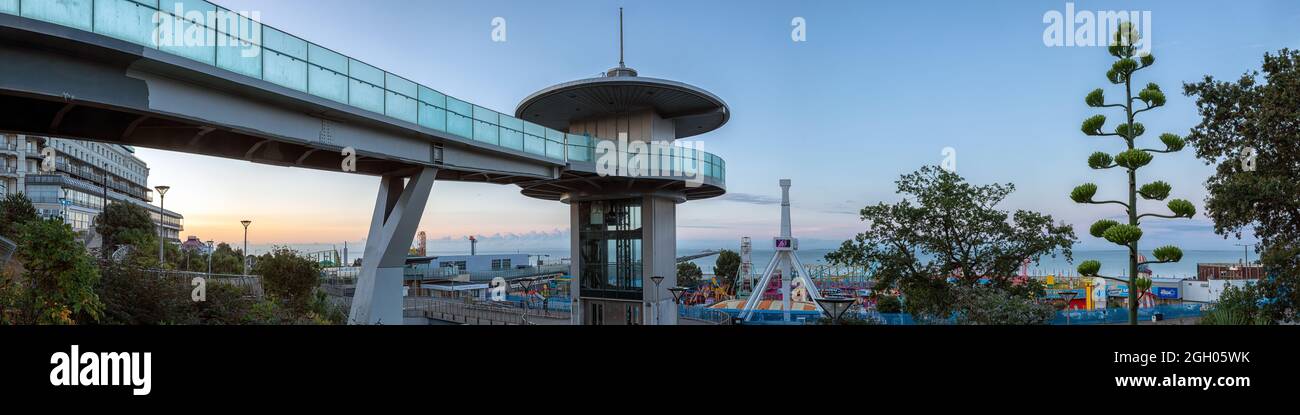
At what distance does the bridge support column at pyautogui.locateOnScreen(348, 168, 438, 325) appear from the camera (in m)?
17.8

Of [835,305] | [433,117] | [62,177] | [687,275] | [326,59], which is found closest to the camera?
[326,59]

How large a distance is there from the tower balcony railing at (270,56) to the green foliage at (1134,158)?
55.9 ft

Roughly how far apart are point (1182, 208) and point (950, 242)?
771 centimetres

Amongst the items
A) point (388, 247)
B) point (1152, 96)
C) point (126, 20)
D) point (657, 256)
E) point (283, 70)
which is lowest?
point (657, 256)

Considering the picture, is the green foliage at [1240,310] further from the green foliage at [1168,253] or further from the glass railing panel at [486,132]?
the glass railing panel at [486,132]

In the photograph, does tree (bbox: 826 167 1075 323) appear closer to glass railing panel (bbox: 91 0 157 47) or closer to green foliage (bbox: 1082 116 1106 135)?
green foliage (bbox: 1082 116 1106 135)

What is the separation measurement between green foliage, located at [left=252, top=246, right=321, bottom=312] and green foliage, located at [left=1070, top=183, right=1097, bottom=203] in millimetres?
27158

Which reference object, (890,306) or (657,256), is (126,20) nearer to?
(657,256)

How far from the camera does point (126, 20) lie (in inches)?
404

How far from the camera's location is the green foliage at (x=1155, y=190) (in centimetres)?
919

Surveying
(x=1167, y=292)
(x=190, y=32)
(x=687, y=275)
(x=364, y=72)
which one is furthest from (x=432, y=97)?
(x=1167, y=292)

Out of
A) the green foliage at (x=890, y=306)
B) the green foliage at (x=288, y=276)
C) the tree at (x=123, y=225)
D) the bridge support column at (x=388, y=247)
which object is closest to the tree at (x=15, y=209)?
the tree at (x=123, y=225)
